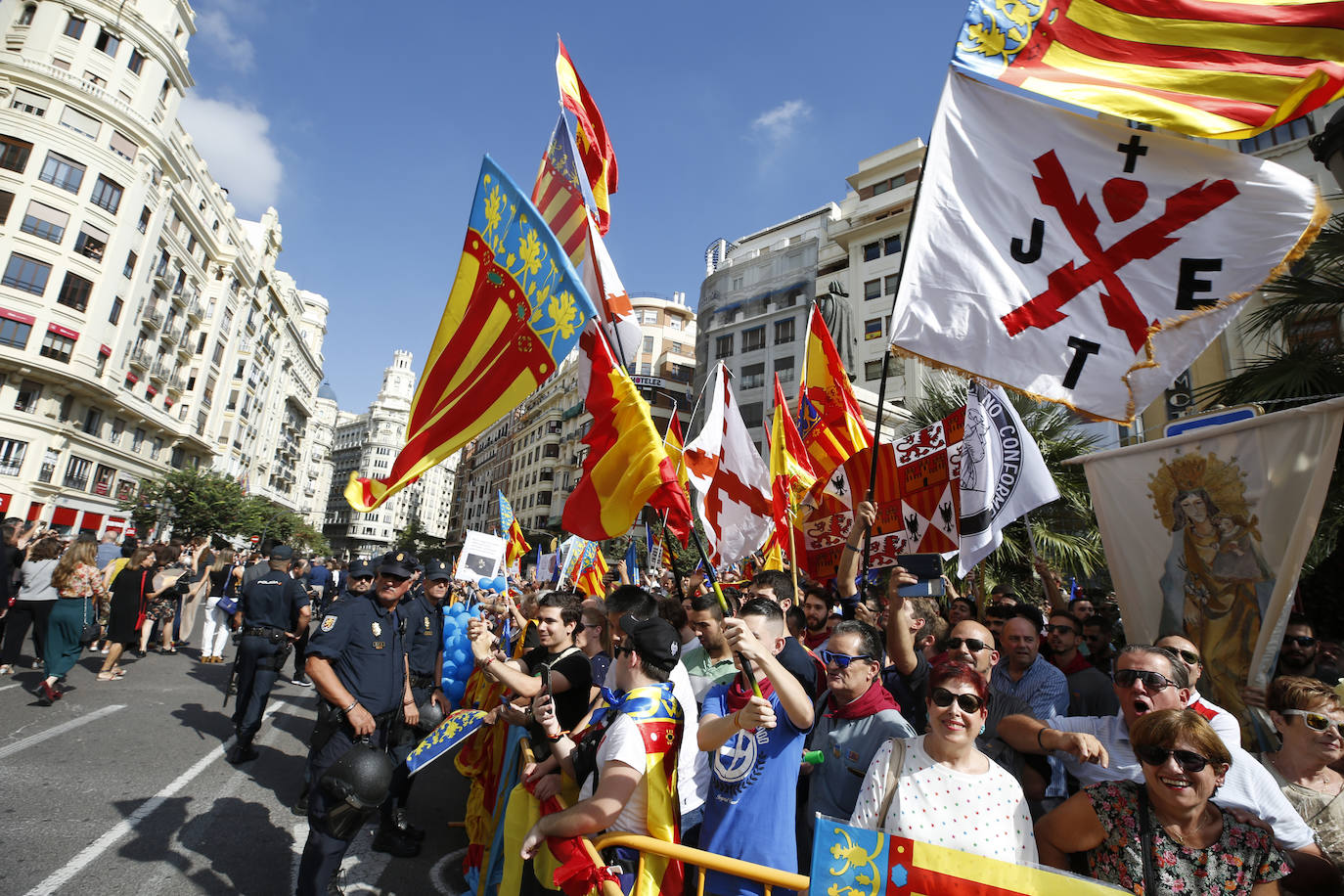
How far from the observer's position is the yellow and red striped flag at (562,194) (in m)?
5.38

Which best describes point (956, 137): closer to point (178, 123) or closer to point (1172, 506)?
point (1172, 506)

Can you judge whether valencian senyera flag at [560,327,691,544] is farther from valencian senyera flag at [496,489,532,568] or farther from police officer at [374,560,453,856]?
valencian senyera flag at [496,489,532,568]

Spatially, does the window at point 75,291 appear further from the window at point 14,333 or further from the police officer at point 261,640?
the police officer at point 261,640

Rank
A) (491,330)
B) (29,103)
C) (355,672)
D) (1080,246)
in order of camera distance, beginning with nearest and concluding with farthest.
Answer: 1. (1080,246)
2. (355,672)
3. (491,330)
4. (29,103)

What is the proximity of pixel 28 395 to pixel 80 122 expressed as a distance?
13.6 m

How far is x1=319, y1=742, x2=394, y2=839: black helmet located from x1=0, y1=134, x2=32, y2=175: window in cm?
4269

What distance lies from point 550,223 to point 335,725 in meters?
4.14

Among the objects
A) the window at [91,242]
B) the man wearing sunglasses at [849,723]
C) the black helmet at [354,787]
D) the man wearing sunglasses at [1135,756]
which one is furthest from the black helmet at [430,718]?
the window at [91,242]

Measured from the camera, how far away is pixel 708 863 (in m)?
2.43

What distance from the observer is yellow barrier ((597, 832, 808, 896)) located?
7.59 feet

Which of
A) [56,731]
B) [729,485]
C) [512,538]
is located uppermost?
[729,485]

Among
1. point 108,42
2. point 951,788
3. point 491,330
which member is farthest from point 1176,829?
point 108,42

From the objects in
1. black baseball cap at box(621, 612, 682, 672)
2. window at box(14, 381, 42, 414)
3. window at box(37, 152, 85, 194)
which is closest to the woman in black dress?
black baseball cap at box(621, 612, 682, 672)

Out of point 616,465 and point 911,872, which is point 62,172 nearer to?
point 616,465
